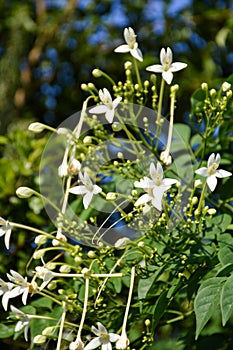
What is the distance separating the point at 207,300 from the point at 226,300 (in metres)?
0.04

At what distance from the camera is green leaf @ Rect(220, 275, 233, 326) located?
2.53ft

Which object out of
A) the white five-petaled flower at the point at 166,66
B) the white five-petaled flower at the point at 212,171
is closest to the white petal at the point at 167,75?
the white five-petaled flower at the point at 166,66

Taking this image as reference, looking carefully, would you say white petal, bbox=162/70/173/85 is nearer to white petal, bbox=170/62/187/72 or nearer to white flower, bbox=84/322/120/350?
white petal, bbox=170/62/187/72

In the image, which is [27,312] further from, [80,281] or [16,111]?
[16,111]

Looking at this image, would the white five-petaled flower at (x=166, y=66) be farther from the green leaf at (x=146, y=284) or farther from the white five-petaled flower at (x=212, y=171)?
the green leaf at (x=146, y=284)

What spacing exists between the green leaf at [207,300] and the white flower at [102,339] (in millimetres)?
114

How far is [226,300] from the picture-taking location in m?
0.78

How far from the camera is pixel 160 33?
2.37m

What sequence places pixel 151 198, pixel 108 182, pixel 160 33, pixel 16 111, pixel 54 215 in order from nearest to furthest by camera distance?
pixel 151 198, pixel 54 215, pixel 108 182, pixel 16 111, pixel 160 33

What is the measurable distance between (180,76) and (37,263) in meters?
1.23

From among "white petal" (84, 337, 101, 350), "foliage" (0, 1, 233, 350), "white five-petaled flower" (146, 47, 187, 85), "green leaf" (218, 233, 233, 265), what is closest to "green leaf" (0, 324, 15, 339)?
"foliage" (0, 1, 233, 350)

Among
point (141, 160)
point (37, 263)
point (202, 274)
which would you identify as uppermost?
point (141, 160)

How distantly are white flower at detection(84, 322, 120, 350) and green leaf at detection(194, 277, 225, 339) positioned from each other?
0.11m

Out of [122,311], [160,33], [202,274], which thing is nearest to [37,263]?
[122,311]
